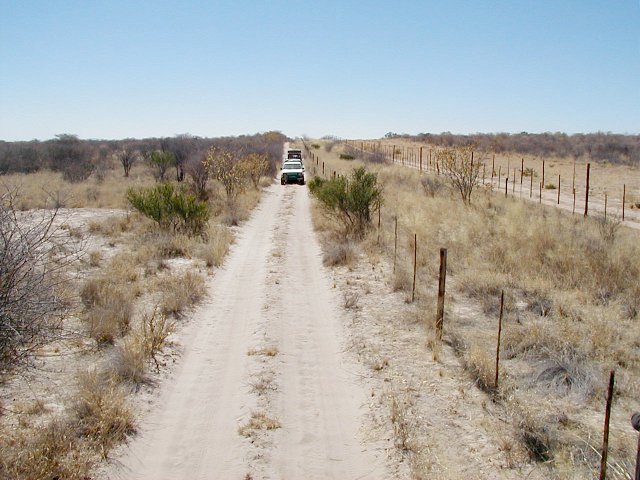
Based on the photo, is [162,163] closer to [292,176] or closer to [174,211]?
[292,176]

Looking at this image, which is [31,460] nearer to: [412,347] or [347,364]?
[347,364]

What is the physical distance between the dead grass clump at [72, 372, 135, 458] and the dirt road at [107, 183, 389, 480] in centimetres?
20

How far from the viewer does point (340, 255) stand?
1445 centimetres

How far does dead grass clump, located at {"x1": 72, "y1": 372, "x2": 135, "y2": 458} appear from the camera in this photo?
19.3ft

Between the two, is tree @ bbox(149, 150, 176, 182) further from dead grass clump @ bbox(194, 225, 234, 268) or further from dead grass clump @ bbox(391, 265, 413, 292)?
dead grass clump @ bbox(391, 265, 413, 292)

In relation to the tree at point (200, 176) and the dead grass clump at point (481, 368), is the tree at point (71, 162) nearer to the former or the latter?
the tree at point (200, 176)

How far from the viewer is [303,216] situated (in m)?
23.7

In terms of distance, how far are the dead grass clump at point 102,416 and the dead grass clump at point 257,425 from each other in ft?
3.98

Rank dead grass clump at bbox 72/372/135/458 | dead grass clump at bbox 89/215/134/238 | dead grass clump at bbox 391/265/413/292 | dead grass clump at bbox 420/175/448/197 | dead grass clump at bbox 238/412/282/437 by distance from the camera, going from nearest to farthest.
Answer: dead grass clump at bbox 72/372/135/458 → dead grass clump at bbox 238/412/282/437 → dead grass clump at bbox 391/265/413/292 → dead grass clump at bbox 89/215/134/238 → dead grass clump at bbox 420/175/448/197

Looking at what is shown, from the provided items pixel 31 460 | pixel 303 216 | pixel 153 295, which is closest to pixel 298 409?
pixel 31 460

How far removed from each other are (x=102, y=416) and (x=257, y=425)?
5.44 ft

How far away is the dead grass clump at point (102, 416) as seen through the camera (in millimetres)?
5895

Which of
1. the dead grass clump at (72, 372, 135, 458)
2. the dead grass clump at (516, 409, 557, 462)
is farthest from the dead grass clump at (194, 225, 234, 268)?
the dead grass clump at (516, 409, 557, 462)

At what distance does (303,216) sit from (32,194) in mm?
13230
